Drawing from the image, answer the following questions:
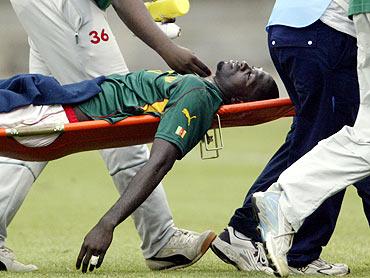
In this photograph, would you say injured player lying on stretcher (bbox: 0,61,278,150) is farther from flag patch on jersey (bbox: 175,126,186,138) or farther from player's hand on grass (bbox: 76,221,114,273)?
player's hand on grass (bbox: 76,221,114,273)

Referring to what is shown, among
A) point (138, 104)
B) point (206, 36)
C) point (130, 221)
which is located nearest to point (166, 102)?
point (138, 104)

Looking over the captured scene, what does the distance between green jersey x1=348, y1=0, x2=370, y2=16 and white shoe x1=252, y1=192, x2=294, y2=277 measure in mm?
945

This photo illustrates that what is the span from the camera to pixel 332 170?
662 centimetres

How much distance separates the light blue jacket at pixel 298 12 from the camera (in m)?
6.90

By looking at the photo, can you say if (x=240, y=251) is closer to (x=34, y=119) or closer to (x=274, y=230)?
(x=274, y=230)

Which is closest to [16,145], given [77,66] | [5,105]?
[5,105]

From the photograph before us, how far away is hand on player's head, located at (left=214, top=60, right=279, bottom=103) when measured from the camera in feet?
23.9

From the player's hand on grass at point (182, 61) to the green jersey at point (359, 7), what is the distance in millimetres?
1054

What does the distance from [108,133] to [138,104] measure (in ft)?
0.77

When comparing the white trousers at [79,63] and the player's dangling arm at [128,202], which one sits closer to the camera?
the player's dangling arm at [128,202]

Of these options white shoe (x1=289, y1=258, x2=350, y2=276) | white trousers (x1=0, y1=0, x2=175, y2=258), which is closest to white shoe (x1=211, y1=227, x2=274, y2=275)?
white shoe (x1=289, y1=258, x2=350, y2=276)

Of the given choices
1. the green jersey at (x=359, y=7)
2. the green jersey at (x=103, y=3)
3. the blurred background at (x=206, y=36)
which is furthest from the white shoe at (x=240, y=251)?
the blurred background at (x=206, y=36)

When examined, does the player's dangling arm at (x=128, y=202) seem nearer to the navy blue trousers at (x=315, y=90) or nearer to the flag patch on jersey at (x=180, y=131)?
the flag patch on jersey at (x=180, y=131)

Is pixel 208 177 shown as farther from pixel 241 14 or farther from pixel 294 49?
pixel 241 14
